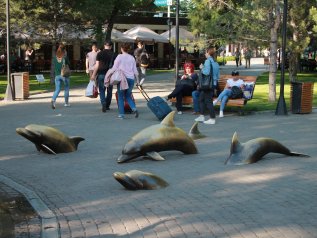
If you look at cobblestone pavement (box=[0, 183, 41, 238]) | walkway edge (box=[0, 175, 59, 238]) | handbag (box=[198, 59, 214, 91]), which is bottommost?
cobblestone pavement (box=[0, 183, 41, 238])

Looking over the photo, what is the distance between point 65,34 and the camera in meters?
27.5

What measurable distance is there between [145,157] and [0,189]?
8.59ft

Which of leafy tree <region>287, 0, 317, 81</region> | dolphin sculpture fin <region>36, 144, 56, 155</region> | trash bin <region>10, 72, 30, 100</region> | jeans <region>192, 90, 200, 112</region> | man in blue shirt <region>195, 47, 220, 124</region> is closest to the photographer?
dolphin sculpture fin <region>36, 144, 56, 155</region>

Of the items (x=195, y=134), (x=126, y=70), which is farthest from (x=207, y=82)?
(x=195, y=134)

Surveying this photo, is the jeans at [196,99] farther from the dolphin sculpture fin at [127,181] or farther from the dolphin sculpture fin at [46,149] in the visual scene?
the dolphin sculpture fin at [127,181]

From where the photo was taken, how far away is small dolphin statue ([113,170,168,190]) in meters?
6.79

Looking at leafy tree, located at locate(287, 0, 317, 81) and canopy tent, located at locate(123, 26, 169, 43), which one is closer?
leafy tree, located at locate(287, 0, 317, 81)

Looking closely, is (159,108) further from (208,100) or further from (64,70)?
(64,70)

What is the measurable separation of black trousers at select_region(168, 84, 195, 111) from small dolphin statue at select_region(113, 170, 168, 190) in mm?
7894

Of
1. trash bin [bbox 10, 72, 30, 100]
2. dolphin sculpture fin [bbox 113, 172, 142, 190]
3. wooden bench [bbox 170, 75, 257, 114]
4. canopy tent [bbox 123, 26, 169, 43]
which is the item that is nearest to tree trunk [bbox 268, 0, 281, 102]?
wooden bench [bbox 170, 75, 257, 114]

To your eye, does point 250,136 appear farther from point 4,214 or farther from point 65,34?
point 65,34

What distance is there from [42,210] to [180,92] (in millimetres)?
9070

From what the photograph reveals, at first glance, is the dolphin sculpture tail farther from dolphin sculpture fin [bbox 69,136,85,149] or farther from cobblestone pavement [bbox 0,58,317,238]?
cobblestone pavement [bbox 0,58,317,238]

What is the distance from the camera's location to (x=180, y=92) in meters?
14.7
